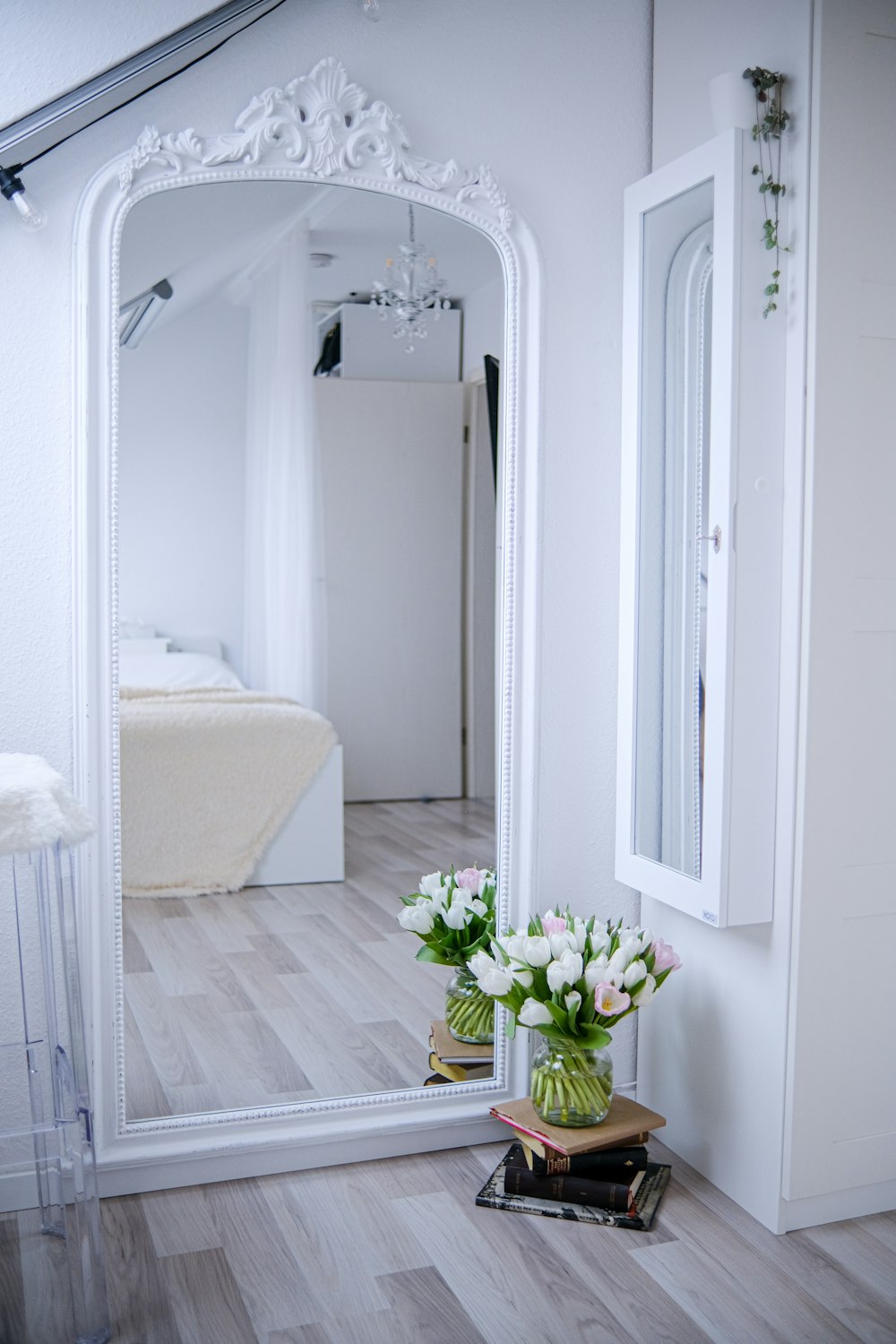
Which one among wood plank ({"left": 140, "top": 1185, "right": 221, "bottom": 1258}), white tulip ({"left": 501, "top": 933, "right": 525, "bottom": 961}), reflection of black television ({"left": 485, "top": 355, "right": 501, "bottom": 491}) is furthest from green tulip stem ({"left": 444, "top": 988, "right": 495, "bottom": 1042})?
reflection of black television ({"left": 485, "top": 355, "right": 501, "bottom": 491})

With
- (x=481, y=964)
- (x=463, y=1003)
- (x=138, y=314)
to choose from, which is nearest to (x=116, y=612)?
(x=138, y=314)

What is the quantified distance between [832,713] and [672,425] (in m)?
0.63

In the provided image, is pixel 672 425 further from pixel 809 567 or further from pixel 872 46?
pixel 872 46

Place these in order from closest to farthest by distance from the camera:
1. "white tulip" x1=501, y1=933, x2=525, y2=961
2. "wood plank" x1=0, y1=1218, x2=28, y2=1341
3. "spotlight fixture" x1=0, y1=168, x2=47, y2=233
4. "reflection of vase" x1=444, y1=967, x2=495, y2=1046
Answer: "wood plank" x1=0, y1=1218, x2=28, y2=1341, "spotlight fixture" x1=0, y1=168, x2=47, y2=233, "white tulip" x1=501, y1=933, x2=525, y2=961, "reflection of vase" x1=444, y1=967, x2=495, y2=1046

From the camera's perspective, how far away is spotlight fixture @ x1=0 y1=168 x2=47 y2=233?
2.02m

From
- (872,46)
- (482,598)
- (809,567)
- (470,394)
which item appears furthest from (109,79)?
(809,567)

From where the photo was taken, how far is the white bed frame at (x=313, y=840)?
92.1 inches

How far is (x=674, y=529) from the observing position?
2.34 m

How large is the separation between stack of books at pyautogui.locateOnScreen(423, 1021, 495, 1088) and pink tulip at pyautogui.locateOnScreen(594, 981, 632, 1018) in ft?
1.31

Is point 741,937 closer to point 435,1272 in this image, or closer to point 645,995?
point 645,995

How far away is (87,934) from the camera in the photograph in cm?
216

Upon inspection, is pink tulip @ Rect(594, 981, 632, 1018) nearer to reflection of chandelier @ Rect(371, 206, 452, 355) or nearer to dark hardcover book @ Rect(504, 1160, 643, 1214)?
dark hardcover book @ Rect(504, 1160, 643, 1214)

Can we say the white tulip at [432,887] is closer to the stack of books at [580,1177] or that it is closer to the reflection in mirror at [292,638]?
the reflection in mirror at [292,638]

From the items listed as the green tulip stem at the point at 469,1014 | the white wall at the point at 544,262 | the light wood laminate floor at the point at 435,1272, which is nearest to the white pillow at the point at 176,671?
the white wall at the point at 544,262
